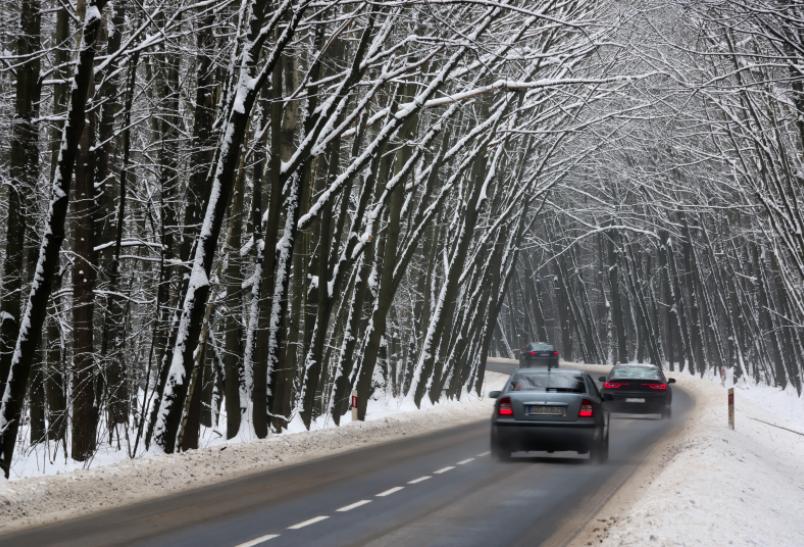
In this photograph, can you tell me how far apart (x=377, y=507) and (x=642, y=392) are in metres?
21.2

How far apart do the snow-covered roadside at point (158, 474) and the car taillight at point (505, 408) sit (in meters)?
3.41

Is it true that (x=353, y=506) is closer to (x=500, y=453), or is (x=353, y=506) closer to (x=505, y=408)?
(x=505, y=408)

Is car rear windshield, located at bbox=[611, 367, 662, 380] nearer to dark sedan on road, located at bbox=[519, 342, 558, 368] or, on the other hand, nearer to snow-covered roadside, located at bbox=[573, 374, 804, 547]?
snow-covered roadside, located at bbox=[573, 374, 804, 547]

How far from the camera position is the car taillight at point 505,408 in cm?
1944

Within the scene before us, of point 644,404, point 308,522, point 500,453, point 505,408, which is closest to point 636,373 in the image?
point 644,404

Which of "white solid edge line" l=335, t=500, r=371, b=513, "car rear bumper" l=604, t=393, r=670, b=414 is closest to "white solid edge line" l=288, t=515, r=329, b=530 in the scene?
"white solid edge line" l=335, t=500, r=371, b=513

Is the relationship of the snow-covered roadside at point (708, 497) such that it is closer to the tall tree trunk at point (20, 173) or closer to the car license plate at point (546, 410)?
the car license plate at point (546, 410)

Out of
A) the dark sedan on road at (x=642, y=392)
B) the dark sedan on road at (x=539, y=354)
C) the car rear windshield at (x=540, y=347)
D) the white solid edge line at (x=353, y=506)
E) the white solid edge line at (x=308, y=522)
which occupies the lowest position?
the white solid edge line at (x=308, y=522)

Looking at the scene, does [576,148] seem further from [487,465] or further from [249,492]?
[249,492]

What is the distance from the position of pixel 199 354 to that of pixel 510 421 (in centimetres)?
515

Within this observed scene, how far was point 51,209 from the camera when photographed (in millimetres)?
13758

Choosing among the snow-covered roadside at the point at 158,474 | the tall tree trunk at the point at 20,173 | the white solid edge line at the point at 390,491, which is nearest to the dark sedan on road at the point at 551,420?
the snow-covered roadside at the point at 158,474

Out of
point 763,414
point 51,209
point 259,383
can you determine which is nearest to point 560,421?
point 259,383

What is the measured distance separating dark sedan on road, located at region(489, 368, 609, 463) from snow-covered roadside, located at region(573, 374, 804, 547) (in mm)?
1089
